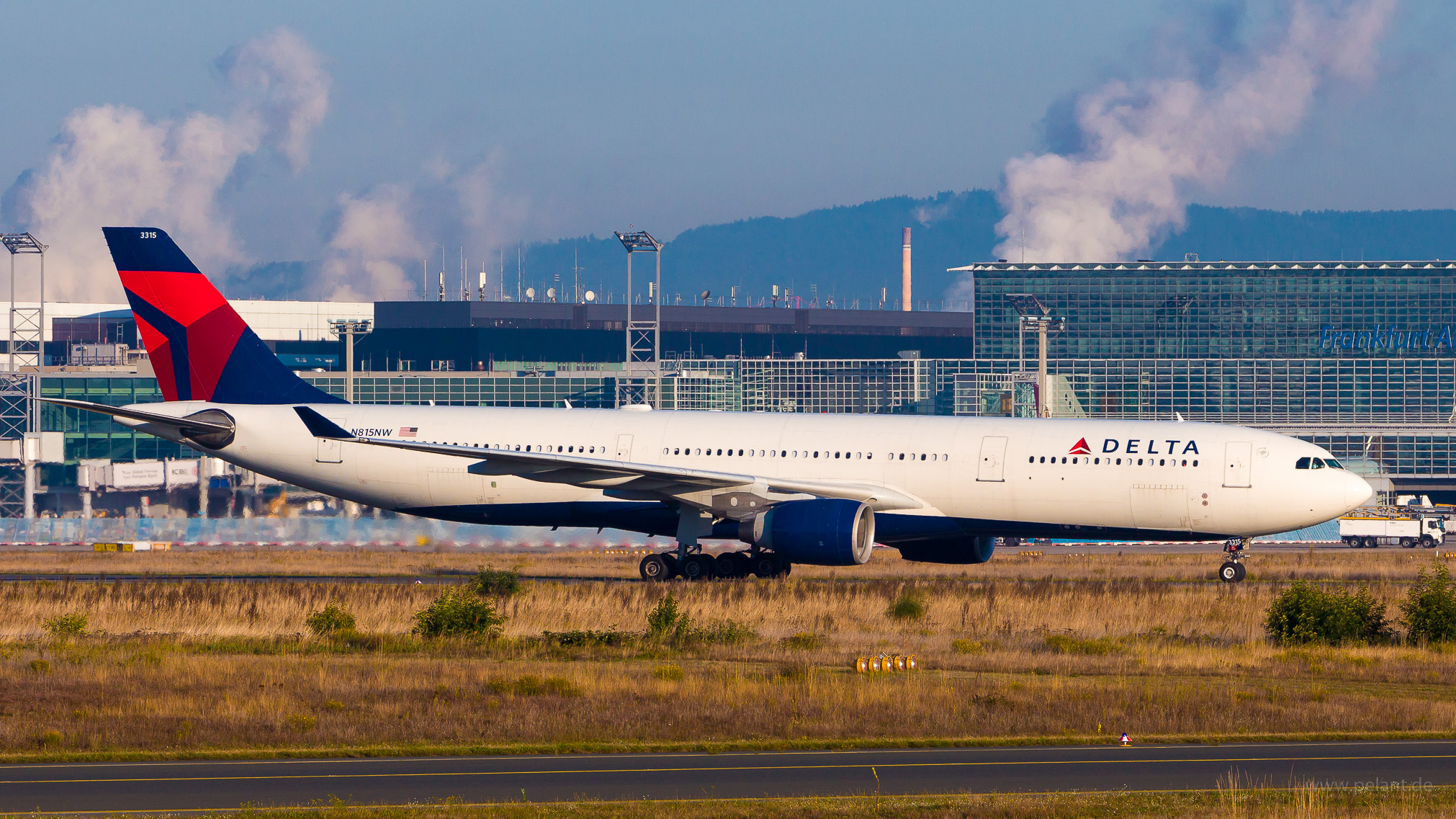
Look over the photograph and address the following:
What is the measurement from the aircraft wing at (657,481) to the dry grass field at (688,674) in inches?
111

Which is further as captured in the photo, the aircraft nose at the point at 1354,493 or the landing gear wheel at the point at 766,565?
the landing gear wheel at the point at 766,565

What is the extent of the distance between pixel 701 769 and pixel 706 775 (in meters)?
0.44

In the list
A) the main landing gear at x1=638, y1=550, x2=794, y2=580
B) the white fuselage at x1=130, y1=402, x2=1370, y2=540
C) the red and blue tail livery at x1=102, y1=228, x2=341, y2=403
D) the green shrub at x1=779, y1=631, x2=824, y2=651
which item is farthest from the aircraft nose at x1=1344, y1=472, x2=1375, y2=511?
the red and blue tail livery at x1=102, y1=228, x2=341, y2=403

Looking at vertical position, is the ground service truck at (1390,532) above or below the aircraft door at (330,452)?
below

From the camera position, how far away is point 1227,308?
18200cm

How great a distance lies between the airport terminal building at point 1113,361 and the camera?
483 ft

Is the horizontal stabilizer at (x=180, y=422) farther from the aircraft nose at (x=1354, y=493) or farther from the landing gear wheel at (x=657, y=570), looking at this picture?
the aircraft nose at (x=1354, y=493)

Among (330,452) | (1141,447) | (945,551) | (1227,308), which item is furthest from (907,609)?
(1227,308)

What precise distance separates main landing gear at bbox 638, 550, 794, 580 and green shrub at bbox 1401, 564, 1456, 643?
15.4 m

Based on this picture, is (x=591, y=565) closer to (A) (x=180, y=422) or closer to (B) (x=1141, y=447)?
(A) (x=180, y=422)

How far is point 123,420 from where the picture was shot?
43.4 meters

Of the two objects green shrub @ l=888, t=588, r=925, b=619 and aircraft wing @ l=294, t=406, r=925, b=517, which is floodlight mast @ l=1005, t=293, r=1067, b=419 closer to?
aircraft wing @ l=294, t=406, r=925, b=517

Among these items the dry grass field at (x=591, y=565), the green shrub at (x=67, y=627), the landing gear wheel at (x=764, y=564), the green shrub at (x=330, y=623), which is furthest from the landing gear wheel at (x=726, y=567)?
the green shrub at (x=67, y=627)

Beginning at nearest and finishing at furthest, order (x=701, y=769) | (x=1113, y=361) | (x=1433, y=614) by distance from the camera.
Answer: (x=701, y=769) → (x=1433, y=614) → (x=1113, y=361)
